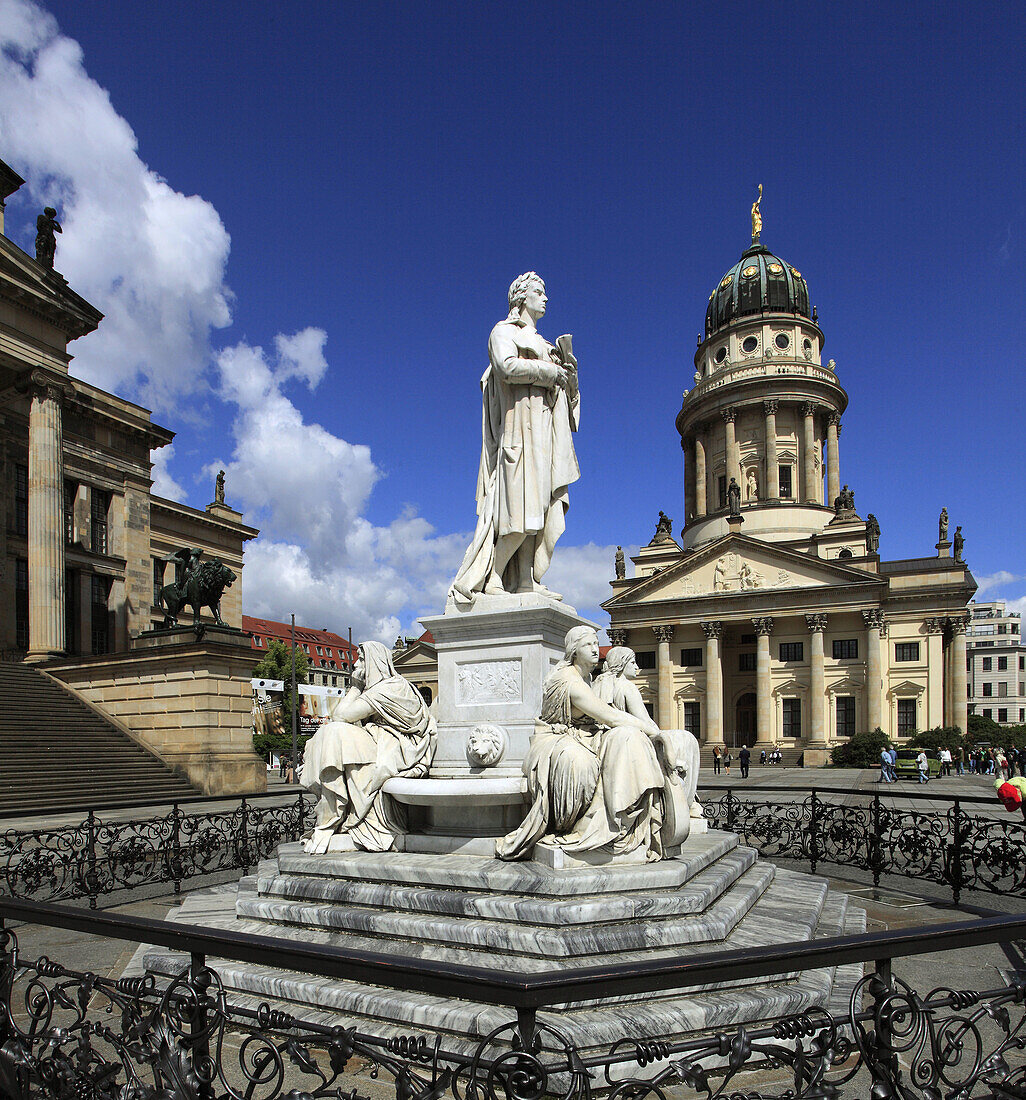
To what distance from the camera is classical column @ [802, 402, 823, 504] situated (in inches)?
2488

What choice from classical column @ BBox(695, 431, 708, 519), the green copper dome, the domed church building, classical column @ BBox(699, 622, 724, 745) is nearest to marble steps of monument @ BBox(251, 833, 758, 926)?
the domed church building

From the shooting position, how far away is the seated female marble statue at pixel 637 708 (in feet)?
16.8

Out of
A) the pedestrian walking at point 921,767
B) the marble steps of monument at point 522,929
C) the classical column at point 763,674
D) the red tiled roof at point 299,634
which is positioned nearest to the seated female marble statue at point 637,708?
the marble steps of monument at point 522,929

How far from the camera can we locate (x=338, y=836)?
580 centimetres

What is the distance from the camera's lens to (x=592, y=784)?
490cm

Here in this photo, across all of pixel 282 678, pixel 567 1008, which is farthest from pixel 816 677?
pixel 567 1008

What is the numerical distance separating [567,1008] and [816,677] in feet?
178

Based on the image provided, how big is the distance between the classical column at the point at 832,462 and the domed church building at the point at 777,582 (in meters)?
0.13

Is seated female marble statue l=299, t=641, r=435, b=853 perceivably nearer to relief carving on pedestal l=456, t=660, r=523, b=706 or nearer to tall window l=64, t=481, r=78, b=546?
relief carving on pedestal l=456, t=660, r=523, b=706

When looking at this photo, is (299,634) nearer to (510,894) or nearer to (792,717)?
(792,717)

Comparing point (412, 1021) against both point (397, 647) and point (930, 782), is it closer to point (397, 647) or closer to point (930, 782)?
point (930, 782)

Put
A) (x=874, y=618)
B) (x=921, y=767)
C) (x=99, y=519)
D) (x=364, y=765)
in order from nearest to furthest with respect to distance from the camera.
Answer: (x=364, y=765) < (x=99, y=519) < (x=921, y=767) < (x=874, y=618)

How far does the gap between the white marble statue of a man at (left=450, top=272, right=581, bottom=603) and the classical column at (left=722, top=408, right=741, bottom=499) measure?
60966 mm

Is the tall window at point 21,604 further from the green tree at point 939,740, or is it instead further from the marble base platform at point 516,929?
the green tree at point 939,740
